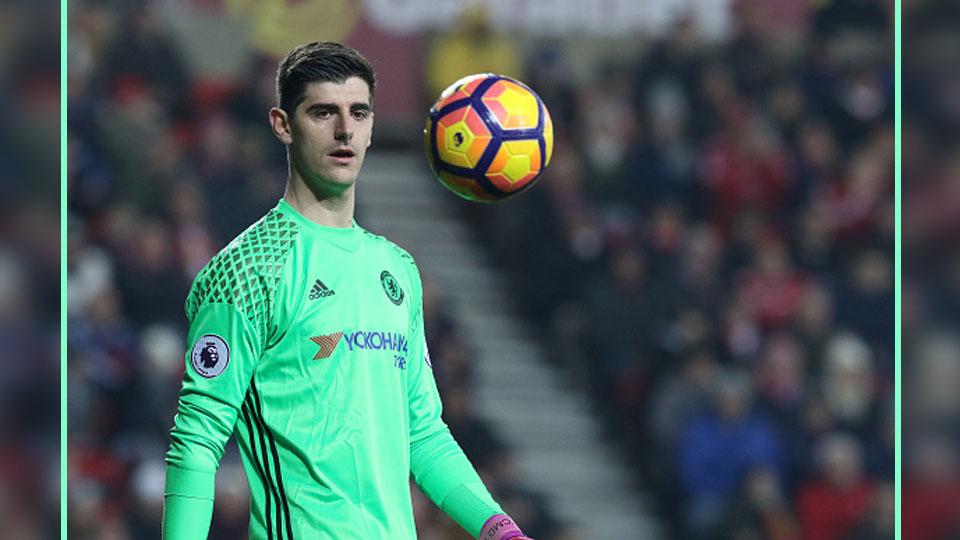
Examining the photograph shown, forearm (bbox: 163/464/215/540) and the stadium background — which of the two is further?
the stadium background

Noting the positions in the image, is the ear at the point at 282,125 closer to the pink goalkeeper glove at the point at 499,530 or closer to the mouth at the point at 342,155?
the mouth at the point at 342,155

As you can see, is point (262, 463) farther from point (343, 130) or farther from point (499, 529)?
point (343, 130)

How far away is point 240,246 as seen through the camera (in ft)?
11.3

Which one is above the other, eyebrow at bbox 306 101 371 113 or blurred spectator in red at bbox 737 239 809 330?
eyebrow at bbox 306 101 371 113

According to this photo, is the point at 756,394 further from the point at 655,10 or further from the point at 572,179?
the point at 655,10

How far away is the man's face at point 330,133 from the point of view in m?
3.46

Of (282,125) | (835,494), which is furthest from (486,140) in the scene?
(835,494)

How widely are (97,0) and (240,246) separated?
7637 millimetres

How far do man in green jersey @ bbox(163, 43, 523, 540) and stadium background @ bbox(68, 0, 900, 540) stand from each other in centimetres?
548

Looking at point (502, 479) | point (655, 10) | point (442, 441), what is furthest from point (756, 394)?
point (442, 441)

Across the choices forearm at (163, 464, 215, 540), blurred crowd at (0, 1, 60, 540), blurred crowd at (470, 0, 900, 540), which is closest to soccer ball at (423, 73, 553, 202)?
forearm at (163, 464, 215, 540)

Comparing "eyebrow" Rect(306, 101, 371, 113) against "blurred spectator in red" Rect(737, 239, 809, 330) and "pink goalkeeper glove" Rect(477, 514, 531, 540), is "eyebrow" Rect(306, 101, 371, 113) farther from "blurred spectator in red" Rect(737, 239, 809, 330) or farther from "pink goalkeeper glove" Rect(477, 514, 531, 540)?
"blurred spectator in red" Rect(737, 239, 809, 330)

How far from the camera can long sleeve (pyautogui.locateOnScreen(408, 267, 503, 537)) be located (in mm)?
3652

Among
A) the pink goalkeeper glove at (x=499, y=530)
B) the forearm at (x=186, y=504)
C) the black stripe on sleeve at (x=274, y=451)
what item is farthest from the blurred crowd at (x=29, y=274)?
the pink goalkeeper glove at (x=499, y=530)
